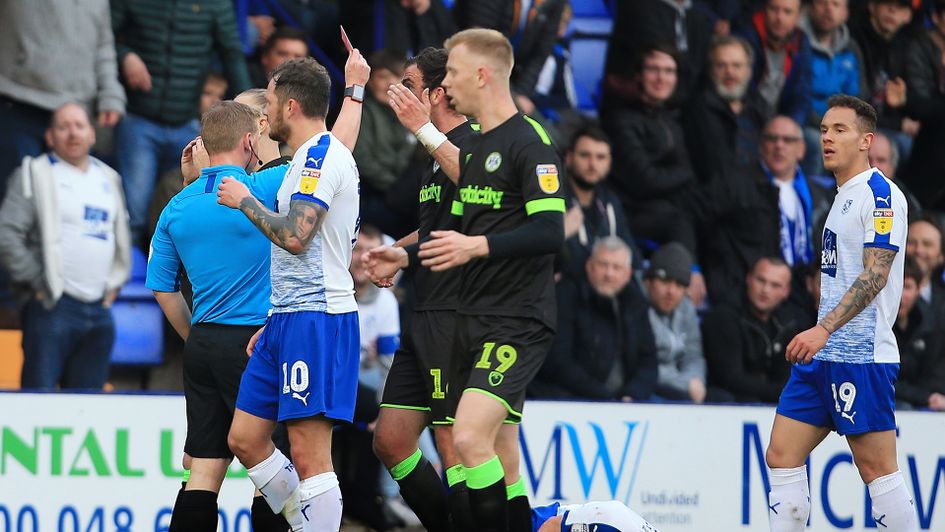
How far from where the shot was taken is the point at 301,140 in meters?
6.50

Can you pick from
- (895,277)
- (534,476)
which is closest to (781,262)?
(534,476)

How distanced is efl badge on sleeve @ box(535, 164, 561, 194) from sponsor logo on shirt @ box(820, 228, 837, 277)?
1933 mm

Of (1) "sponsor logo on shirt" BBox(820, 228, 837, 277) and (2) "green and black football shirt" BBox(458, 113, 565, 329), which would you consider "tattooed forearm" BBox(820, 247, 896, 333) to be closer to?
(1) "sponsor logo on shirt" BBox(820, 228, 837, 277)

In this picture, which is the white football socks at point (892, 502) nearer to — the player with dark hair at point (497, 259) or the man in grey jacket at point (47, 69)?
the player with dark hair at point (497, 259)

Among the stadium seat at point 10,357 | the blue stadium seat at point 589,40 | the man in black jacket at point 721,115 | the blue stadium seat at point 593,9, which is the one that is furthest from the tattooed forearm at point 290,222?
the blue stadium seat at point 593,9

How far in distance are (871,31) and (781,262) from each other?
352 cm

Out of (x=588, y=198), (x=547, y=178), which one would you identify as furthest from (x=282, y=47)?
(x=547, y=178)

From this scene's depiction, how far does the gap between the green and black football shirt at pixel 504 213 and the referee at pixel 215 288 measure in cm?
96

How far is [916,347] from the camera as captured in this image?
461 inches

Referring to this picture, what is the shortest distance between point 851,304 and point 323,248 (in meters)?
2.59

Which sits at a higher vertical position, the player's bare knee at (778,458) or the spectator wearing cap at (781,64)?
the spectator wearing cap at (781,64)

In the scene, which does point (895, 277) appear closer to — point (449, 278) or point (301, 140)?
point (449, 278)

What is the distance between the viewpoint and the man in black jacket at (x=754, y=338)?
11.1 m

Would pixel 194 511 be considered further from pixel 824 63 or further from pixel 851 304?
pixel 824 63
